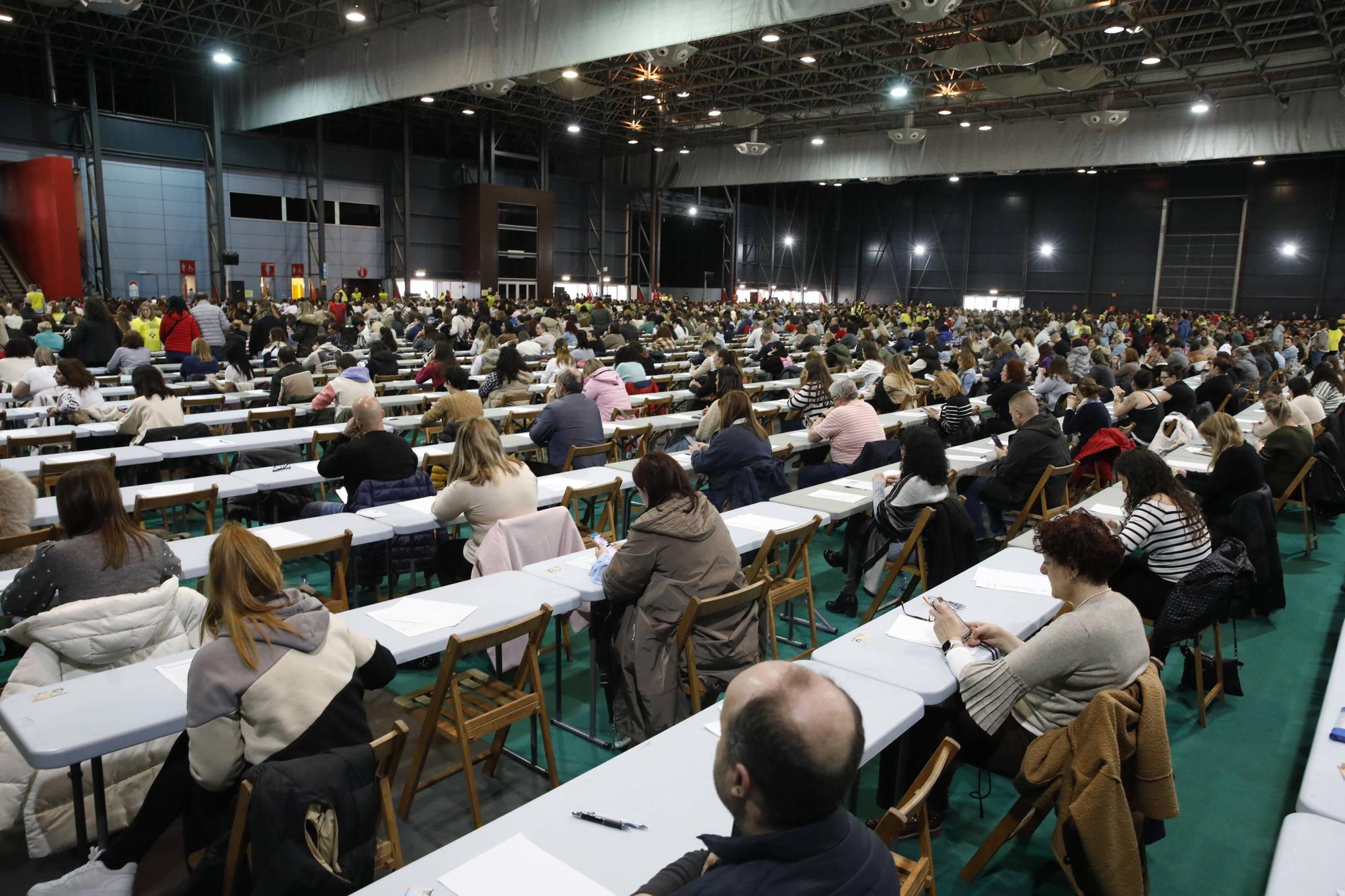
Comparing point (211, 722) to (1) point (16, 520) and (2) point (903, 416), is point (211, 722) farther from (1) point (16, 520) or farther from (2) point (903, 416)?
(2) point (903, 416)

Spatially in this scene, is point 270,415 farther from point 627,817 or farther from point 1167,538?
point 1167,538

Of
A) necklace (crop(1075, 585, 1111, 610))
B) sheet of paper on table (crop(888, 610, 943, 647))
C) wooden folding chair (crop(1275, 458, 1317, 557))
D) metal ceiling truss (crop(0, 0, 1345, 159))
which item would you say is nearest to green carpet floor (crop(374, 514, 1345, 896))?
sheet of paper on table (crop(888, 610, 943, 647))

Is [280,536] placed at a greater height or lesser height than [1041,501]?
greater

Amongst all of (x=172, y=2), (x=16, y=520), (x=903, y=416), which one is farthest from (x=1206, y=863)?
(x=172, y=2)

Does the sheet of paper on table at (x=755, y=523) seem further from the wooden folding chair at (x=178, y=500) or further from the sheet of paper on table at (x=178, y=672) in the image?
the wooden folding chair at (x=178, y=500)

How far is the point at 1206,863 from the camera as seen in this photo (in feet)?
9.90

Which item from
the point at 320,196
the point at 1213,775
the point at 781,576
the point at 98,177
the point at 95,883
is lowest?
the point at 1213,775

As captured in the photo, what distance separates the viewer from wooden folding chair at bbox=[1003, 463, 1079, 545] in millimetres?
5578

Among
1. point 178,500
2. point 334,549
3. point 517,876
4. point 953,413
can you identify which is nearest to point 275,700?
point 517,876

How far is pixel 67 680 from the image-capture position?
2.69m

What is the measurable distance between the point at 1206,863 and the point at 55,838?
3.75 metres

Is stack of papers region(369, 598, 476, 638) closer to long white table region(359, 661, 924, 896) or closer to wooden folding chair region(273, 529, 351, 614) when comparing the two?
wooden folding chair region(273, 529, 351, 614)

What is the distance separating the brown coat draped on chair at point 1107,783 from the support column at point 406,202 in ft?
80.4

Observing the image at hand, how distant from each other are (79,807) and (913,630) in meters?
2.65
